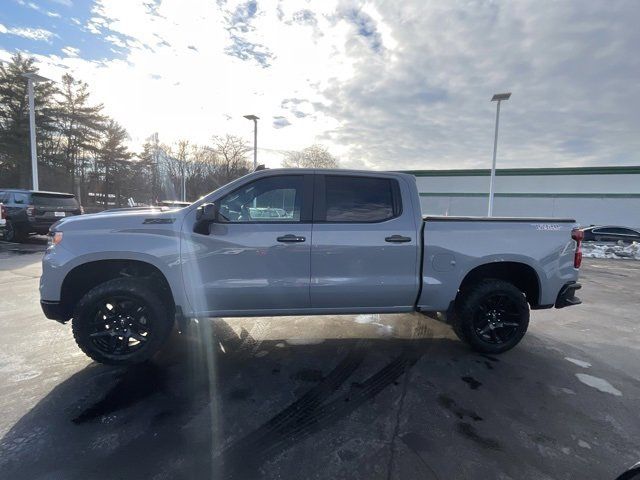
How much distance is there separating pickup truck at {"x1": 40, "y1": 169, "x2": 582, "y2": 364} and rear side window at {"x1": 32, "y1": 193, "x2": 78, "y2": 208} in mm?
10963

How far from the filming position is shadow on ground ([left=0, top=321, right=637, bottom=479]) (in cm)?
237

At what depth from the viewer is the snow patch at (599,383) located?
343 cm

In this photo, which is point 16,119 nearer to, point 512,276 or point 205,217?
point 205,217

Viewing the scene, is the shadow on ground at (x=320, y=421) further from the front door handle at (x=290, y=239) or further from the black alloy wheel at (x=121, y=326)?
the front door handle at (x=290, y=239)

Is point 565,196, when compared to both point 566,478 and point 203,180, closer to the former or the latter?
point 566,478

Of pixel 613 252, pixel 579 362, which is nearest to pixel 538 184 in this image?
pixel 613 252

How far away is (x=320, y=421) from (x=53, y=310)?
9.40 ft

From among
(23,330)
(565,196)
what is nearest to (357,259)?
(23,330)

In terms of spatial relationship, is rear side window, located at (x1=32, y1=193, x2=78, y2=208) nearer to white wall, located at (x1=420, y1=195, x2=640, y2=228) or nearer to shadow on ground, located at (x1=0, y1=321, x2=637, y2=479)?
shadow on ground, located at (x1=0, y1=321, x2=637, y2=479)

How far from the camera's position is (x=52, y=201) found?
485 inches

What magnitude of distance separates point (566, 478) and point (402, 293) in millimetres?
1992

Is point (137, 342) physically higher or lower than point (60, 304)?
lower

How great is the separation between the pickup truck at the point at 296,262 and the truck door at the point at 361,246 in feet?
0.04

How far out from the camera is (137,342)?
150 inches
